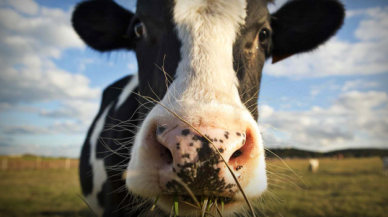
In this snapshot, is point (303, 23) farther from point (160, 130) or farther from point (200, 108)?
point (160, 130)

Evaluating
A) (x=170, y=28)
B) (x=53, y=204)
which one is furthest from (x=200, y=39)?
(x=53, y=204)

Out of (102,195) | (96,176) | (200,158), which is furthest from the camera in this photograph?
(96,176)

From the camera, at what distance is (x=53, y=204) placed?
742cm

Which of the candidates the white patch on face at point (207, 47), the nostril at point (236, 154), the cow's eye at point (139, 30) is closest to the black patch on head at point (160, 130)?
the white patch on face at point (207, 47)

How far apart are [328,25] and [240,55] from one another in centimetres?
188

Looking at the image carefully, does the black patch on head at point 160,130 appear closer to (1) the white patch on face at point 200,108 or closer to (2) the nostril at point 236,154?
(1) the white patch on face at point 200,108

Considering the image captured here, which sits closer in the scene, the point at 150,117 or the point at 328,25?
the point at 150,117

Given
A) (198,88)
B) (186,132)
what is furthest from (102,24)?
(186,132)

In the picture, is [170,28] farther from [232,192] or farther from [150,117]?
[232,192]

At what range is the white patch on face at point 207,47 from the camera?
1448 mm

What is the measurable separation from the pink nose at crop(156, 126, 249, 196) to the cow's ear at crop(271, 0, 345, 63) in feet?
7.29

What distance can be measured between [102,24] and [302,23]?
8.13 ft

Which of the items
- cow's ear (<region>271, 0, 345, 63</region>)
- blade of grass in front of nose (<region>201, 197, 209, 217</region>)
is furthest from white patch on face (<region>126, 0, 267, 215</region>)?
cow's ear (<region>271, 0, 345, 63</region>)

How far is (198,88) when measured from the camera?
4.62 feet
